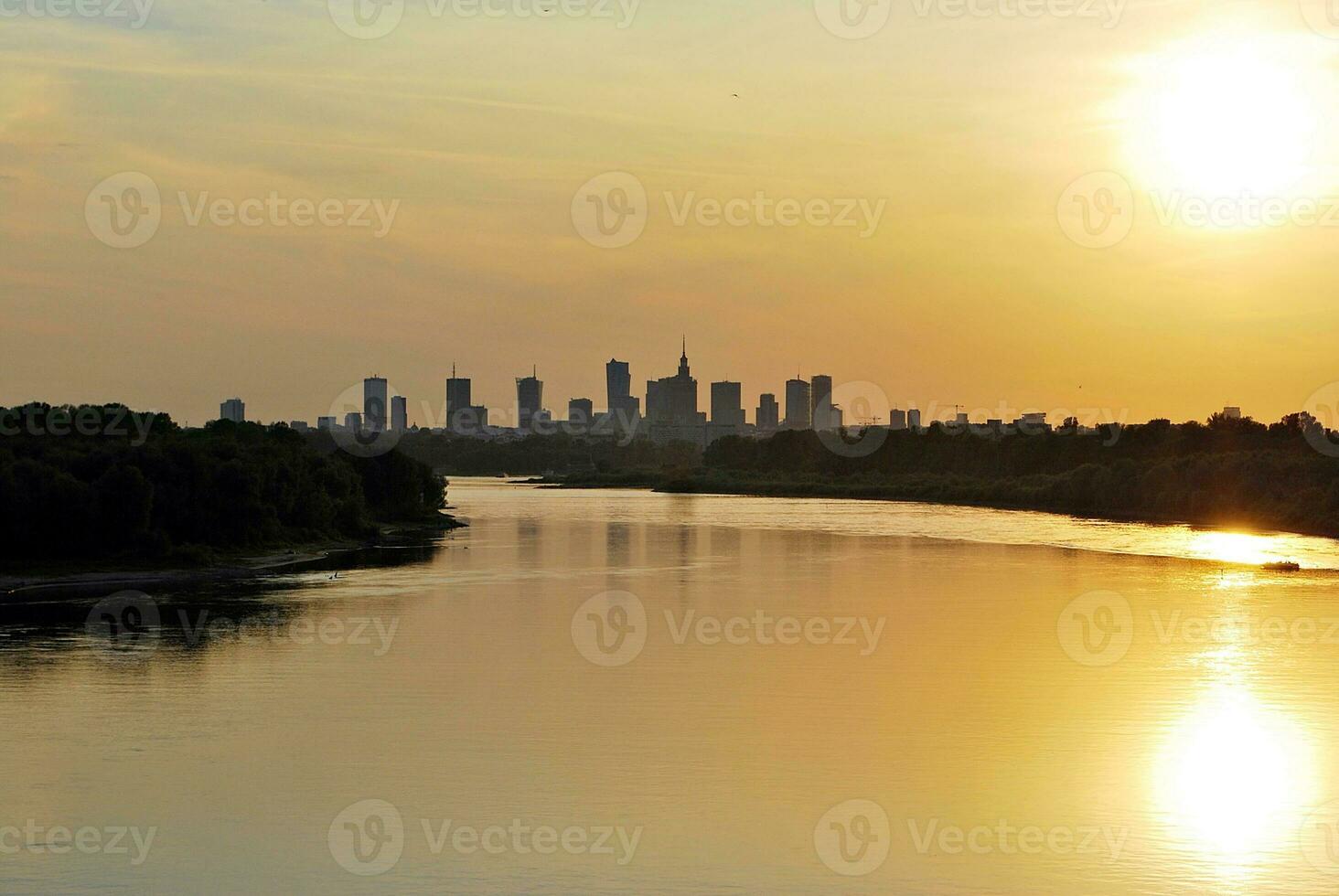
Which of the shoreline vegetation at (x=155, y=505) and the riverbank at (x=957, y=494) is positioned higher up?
the shoreline vegetation at (x=155, y=505)

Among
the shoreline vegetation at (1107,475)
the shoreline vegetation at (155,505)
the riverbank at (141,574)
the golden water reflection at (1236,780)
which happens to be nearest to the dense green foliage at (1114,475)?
the shoreline vegetation at (1107,475)

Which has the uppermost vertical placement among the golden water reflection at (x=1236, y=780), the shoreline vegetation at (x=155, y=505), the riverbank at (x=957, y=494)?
the shoreline vegetation at (x=155, y=505)

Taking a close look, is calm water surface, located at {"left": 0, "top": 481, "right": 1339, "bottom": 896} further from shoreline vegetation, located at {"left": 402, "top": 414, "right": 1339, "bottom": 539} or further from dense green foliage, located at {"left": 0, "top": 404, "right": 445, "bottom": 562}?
shoreline vegetation, located at {"left": 402, "top": 414, "right": 1339, "bottom": 539}

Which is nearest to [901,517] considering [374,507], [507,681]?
[374,507]

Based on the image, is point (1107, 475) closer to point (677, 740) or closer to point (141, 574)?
point (141, 574)

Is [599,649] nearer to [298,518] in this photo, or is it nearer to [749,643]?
[749,643]

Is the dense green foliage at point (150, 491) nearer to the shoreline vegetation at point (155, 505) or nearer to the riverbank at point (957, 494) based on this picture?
the shoreline vegetation at point (155, 505)

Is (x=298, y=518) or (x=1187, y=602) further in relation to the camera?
(x=298, y=518)
